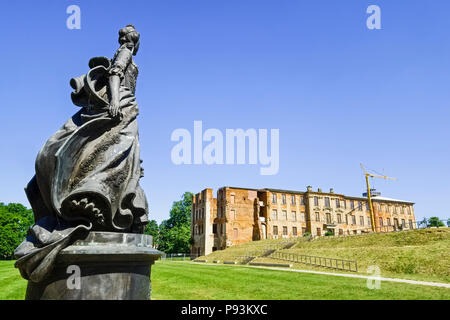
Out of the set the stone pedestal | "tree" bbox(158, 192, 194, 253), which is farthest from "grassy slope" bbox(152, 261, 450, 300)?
"tree" bbox(158, 192, 194, 253)

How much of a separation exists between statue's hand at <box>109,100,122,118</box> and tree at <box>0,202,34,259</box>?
183ft

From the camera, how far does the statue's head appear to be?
15.8 feet

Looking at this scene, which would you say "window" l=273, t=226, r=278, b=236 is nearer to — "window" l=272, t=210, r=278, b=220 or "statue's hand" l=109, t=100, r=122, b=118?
"window" l=272, t=210, r=278, b=220

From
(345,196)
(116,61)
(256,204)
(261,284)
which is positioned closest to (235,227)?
(256,204)

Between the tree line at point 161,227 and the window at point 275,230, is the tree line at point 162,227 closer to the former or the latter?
the tree line at point 161,227

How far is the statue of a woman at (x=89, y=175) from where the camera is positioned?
2.99 metres

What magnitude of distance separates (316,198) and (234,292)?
174 ft

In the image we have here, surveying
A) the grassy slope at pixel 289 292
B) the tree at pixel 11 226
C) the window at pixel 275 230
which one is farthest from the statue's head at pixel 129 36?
the tree at pixel 11 226

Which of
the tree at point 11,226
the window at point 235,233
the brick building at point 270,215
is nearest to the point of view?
the tree at point 11,226

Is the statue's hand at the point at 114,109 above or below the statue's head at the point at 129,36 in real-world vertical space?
below

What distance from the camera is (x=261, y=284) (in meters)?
11.7

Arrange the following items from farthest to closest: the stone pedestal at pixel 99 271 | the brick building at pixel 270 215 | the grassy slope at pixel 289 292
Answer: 1. the brick building at pixel 270 215
2. the grassy slope at pixel 289 292
3. the stone pedestal at pixel 99 271

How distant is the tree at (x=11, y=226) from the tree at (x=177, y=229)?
25.6 metres
